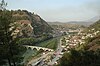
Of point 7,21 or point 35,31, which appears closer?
point 7,21

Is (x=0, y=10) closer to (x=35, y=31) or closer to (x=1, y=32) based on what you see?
(x=1, y=32)

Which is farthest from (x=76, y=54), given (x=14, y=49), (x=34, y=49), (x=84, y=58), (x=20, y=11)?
(x=20, y=11)

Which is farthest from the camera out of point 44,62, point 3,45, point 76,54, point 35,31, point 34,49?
point 35,31

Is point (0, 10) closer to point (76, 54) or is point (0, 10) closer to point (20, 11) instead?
point (76, 54)

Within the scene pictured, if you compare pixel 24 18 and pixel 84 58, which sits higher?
pixel 24 18

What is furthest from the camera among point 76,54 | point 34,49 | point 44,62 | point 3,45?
point 34,49

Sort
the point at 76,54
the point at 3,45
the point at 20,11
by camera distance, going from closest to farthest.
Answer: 1. the point at 3,45
2. the point at 76,54
3. the point at 20,11

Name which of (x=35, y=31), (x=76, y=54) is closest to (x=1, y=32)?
(x=76, y=54)

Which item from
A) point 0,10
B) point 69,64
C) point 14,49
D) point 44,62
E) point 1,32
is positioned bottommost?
point 44,62

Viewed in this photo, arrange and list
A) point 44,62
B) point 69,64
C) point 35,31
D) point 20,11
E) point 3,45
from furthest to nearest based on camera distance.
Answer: point 20,11, point 35,31, point 44,62, point 69,64, point 3,45
